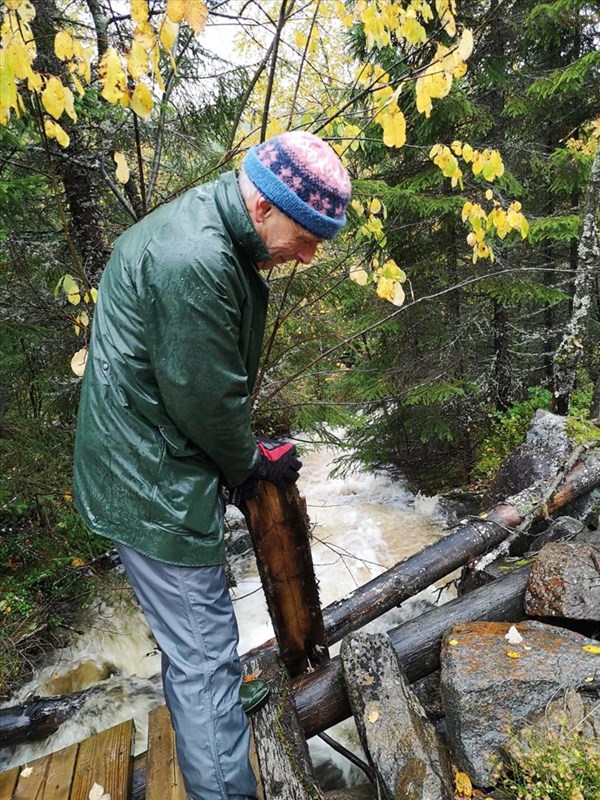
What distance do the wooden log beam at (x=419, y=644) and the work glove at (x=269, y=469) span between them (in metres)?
1.42

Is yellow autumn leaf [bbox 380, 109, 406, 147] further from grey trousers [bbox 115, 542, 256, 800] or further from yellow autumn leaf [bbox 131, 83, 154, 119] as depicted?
grey trousers [bbox 115, 542, 256, 800]

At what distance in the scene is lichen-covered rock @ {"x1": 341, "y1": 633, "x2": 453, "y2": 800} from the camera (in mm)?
2518

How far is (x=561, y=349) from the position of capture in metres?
7.46

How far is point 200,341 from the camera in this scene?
1.84 m

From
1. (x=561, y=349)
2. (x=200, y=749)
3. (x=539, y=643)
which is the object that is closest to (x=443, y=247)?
(x=561, y=349)

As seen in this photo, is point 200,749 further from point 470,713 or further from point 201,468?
point 470,713

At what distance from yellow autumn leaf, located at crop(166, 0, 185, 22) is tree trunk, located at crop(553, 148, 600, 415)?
5.79 meters

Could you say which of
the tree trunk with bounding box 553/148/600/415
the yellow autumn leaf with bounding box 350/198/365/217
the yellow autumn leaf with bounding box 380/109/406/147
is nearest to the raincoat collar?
the yellow autumn leaf with bounding box 380/109/406/147

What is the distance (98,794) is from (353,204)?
436cm

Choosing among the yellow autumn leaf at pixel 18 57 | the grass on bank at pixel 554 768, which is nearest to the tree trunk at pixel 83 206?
the yellow autumn leaf at pixel 18 57

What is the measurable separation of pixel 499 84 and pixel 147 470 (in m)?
8.05

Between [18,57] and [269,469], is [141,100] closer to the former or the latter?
[18,57]

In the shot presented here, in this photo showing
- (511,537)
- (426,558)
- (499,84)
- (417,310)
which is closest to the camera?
A: (426,558)

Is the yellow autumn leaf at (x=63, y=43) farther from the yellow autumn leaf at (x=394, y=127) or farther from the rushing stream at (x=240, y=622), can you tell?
the rushing stream at (x=240, y=622)
